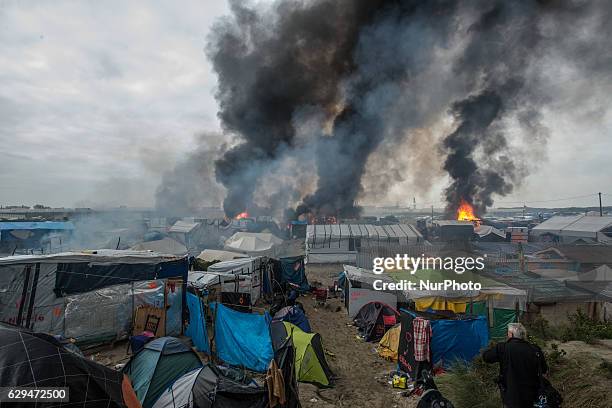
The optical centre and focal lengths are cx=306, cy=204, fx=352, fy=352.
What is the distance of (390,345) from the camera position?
11.3 m

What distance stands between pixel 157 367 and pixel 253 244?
2562cm

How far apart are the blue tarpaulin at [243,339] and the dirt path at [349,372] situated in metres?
1.29

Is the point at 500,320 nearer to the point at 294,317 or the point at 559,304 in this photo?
the point at 559,304

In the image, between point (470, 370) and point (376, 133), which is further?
point (376, 133)

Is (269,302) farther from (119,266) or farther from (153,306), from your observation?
(119,266)

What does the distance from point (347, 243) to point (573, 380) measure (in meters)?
27.4

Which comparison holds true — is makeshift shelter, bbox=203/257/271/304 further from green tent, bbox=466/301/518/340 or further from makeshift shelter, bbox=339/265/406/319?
green tent, bbox=466/301/518/340

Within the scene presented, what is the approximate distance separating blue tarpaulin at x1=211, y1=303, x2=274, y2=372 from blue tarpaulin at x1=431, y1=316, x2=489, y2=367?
4585 mm

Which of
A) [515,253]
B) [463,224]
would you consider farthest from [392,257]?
[463,224]

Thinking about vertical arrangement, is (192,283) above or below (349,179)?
below

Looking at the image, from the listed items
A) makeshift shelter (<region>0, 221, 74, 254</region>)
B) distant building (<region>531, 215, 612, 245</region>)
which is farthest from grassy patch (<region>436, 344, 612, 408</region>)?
distant building (<region>531, 215, 612, 245</region>)

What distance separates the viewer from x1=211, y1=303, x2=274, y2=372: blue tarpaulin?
8867 millimetres

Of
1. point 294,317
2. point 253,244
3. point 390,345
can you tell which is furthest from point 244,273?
point 253,244

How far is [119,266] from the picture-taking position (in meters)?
10.8
